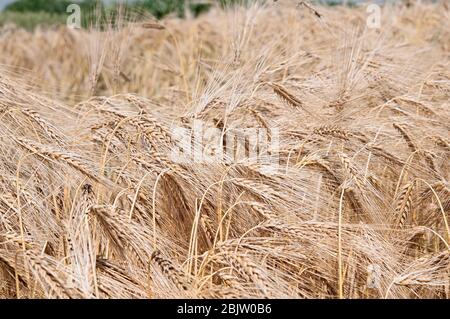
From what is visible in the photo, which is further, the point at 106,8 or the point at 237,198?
the point at 106,8

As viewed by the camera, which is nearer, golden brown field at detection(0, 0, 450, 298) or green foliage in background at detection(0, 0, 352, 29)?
golden brown field at detection(0, 0, 450, 298)

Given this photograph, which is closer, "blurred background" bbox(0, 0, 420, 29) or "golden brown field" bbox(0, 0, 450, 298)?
"golden brown field" bbox(0, 0, 450, 298)

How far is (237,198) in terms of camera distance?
222cm

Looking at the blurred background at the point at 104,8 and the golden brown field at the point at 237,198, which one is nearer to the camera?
the golden brown field at the point at 237,198

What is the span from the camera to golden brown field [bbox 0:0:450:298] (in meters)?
1.92

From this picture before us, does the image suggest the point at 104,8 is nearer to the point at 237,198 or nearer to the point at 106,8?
the point at 106,8

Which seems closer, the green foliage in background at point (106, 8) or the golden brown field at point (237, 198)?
the golden brown field at point (237, 198)

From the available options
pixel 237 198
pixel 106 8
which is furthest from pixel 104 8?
pixel 237 198

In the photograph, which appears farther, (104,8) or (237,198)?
(104,8)

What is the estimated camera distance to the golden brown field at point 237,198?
1.92 m

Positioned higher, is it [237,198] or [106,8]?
[106,8]
